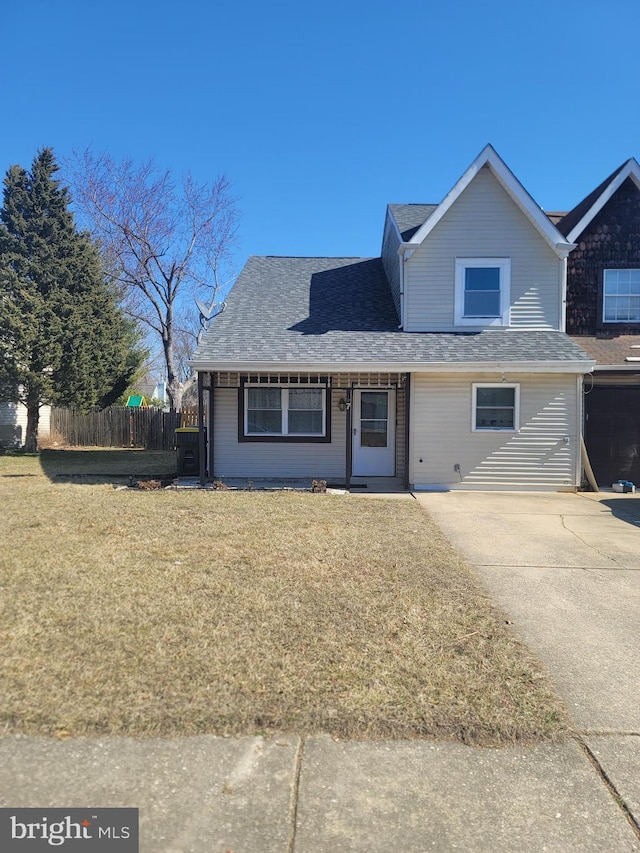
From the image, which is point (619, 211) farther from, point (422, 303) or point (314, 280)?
point (314, 280)

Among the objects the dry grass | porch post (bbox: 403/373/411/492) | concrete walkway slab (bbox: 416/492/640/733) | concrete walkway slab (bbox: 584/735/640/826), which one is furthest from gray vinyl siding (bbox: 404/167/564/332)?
concrete walkway slab (bbox: 584/735/640/826)

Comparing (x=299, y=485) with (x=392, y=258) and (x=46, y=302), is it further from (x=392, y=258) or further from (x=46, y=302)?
(x=46, y=302)

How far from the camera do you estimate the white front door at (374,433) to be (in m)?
12.2

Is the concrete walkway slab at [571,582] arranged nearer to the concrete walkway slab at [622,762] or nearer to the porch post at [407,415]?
the concrete walkway slab at [622,762]

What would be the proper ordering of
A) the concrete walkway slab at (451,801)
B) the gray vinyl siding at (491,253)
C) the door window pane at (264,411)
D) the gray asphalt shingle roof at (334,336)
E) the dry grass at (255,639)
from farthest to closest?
the door window pane at (264,411)
the gray vinyl siding at (491,253)
the gray asphalt shingle roof at (334,336)
the dry grass at (255,639)
the concrete walkway slab at (451,801)

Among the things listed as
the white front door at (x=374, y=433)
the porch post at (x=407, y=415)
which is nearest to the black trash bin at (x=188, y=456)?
the white front door at (x=374, y=433)

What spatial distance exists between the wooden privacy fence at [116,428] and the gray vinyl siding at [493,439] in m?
13.2

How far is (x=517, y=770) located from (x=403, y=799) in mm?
624

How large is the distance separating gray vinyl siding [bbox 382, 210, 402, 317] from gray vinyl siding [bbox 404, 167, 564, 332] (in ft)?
3.32

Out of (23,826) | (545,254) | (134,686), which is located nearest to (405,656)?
(134,686)

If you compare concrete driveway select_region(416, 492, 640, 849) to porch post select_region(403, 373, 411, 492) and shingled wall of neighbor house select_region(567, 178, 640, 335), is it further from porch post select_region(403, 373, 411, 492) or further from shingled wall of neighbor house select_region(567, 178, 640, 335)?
shingled wall of neighbor house select_region(567, 178, 640, 335)

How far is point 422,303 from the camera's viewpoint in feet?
39.4

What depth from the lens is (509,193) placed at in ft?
38.7

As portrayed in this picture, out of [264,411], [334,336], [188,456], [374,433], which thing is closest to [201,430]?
[188,456]
